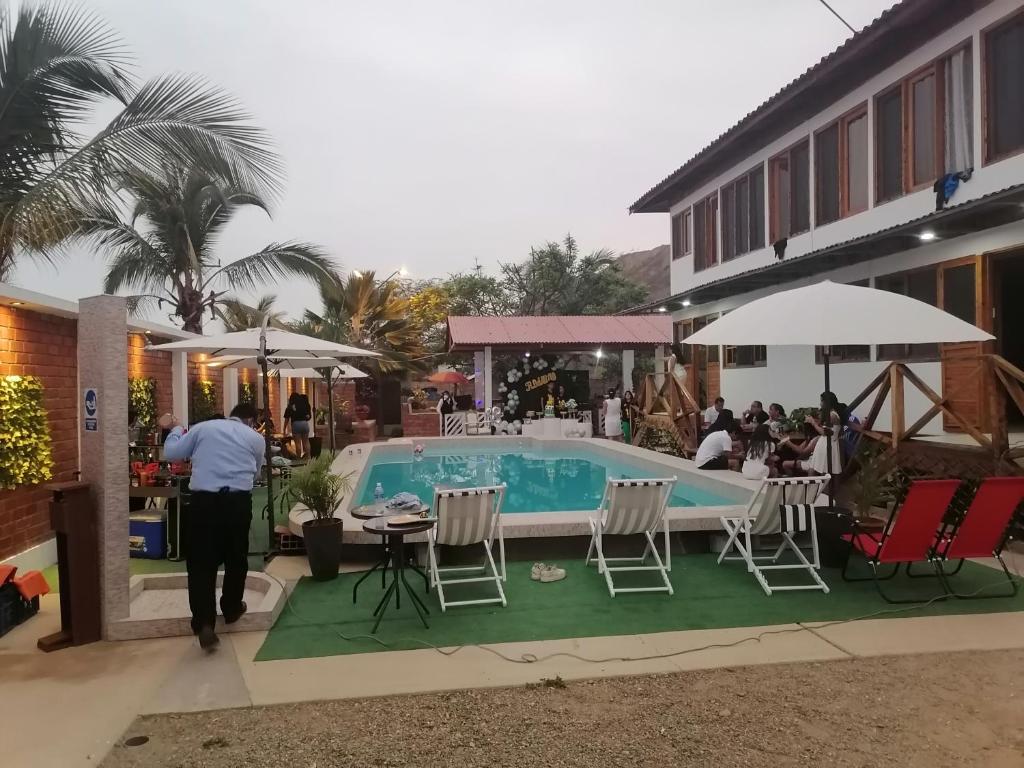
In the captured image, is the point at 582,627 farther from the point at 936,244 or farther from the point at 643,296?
the point at 643,296

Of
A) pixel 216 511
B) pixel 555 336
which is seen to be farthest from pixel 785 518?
pixel 555 336

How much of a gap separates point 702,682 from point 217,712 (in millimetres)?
2715

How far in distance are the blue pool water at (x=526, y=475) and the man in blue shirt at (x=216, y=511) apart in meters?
5.24

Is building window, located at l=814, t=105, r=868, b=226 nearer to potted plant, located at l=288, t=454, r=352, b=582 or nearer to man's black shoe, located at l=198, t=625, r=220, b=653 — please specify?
potted plant, located at l=288, t=454, r=352, b=582

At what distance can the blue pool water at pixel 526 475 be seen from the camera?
1062 cm

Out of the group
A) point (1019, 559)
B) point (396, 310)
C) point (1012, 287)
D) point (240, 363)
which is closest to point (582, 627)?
point (1019, 559)

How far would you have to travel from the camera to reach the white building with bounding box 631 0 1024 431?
9.16 metres

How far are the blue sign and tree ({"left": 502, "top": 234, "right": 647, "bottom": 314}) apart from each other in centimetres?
3357

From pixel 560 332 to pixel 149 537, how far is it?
49.8ft

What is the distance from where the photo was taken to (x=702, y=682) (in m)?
4.16

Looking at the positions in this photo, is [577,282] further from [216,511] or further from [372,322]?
[216,511]

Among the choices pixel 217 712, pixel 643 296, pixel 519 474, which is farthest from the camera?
pixel 643 296

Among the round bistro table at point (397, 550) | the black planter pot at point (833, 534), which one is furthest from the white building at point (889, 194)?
the round bistro table at point (397, 550)

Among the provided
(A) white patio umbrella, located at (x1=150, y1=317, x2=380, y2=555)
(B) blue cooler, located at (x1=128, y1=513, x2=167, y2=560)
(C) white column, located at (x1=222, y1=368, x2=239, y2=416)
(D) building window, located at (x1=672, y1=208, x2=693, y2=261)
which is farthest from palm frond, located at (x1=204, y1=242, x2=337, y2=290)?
(D) building window, located at (x1=672, y1=208, x2=693, y2=261)
